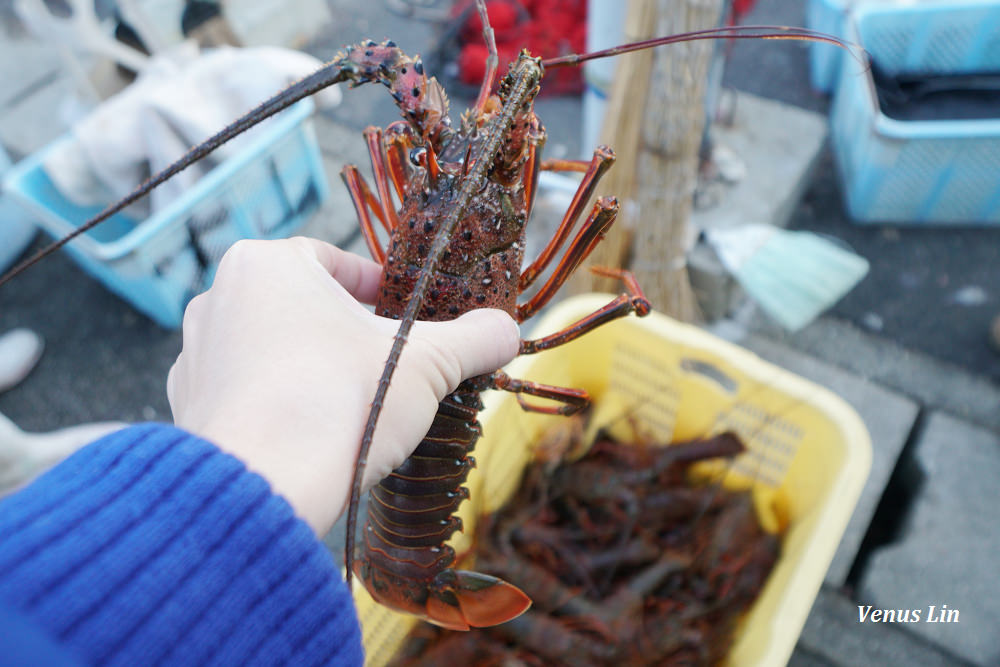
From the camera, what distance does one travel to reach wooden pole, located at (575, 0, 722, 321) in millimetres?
1986

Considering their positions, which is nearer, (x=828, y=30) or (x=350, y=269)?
(x=350, y=269)

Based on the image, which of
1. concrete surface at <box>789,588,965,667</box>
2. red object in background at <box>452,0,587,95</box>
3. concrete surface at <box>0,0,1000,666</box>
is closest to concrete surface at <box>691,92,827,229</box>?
concrete surface at <box>0,0,1000,666</box>

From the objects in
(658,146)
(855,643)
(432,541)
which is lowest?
(855,643)

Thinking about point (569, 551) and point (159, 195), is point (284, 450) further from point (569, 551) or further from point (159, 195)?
point (159, 195)

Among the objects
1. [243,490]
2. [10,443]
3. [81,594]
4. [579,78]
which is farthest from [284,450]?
[579,78]

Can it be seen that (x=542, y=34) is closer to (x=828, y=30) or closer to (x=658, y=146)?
(x=828, y=30)

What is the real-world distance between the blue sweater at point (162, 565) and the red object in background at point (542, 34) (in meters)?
3.47

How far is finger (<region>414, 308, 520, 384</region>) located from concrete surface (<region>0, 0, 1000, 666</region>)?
1587 millimetres

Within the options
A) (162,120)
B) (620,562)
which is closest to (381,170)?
(620,562)

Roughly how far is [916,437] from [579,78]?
2.71m

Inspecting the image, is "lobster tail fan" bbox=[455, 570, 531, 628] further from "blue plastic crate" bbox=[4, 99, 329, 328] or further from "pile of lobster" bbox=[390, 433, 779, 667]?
"blue plastic crate" bbox=[4, 99, 329, 328]

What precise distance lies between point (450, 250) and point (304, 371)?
497 mm

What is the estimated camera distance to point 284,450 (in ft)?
2.79

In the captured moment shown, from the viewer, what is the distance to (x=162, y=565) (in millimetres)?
703
